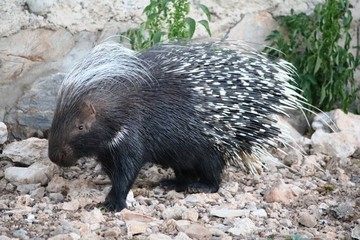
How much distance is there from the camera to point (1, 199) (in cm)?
387

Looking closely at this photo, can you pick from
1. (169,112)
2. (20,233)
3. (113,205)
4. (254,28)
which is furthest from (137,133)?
(254,28)

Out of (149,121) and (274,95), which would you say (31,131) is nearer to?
(149,121)

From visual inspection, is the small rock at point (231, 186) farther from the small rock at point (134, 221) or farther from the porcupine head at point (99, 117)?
the small rock at point (134, 221)

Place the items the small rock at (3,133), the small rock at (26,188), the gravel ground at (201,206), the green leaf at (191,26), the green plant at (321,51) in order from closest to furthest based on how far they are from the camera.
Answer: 1. the gravel ground at (201,206)
2. the small rock at (26,188)
3. the green leaf at (191,26)
4. the small rock at (3,133)
5. the green plant at (321,51)

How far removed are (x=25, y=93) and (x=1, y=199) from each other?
1050 millimetres

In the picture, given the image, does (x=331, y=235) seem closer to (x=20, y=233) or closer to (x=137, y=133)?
(x=137, y=133)

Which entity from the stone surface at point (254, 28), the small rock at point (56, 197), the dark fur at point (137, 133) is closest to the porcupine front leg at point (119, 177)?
the dark fur at point (137, 133)

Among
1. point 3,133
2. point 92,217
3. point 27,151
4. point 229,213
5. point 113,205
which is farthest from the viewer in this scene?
point 3,133

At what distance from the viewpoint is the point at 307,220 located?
358 centimetres

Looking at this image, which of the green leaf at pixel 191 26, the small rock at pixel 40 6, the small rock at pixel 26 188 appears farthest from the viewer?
the small rock at pixel 40 6

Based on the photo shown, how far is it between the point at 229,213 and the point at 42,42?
1.80 metres

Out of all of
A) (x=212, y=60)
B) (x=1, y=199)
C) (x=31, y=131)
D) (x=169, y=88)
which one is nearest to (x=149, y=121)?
(x=169, y=88)

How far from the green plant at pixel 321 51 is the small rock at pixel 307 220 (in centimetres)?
146

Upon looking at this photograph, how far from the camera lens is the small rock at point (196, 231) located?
3.29 meters
